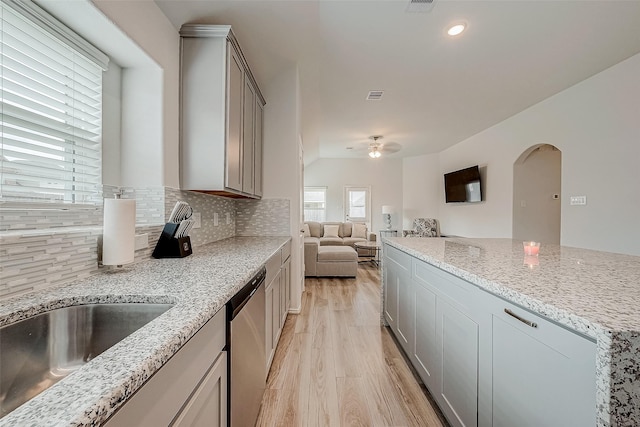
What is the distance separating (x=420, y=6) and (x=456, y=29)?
1.65ft

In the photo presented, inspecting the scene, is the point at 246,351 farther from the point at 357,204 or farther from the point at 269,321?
the point at 357,204

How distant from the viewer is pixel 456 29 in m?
2.33

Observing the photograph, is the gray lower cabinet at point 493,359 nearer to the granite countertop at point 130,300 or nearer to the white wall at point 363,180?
the granite countertop at point 130,300

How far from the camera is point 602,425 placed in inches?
24.3

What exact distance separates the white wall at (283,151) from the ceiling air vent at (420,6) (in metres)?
1.32

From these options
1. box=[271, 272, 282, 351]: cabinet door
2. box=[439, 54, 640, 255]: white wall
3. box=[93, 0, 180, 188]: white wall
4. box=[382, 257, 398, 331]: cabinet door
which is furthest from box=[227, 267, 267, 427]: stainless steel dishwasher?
box=[439, 54, 640, 255]: white wall

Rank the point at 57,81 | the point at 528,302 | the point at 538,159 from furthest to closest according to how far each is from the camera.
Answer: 1. the point at 538,159
2. the point at 57,81
3. the point at 528,302

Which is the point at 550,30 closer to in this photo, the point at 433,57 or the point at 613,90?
the point at 433,57

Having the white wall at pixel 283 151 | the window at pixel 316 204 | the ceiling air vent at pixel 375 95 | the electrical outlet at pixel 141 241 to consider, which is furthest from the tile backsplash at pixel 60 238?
the window at pixel 316 204

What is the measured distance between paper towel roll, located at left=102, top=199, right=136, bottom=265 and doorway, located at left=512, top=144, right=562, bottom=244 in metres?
5.47

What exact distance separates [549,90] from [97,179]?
16.4 ft

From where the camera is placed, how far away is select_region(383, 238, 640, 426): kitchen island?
60 centimetres

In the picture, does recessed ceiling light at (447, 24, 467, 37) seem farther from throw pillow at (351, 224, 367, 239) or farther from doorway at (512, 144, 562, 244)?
throw pillow at (351, 224, 367, 239)

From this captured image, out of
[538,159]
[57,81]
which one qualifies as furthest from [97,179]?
[538,159]
